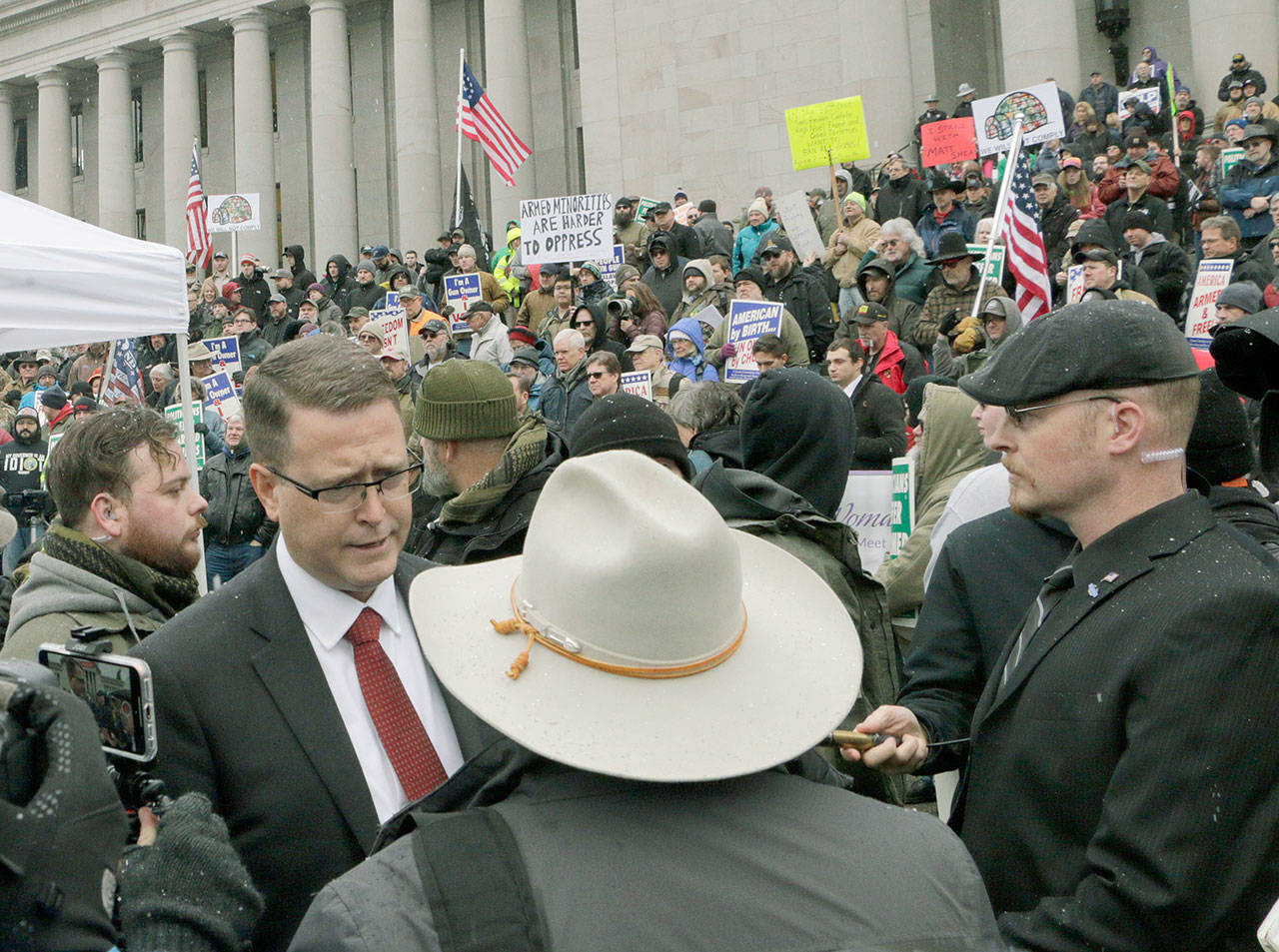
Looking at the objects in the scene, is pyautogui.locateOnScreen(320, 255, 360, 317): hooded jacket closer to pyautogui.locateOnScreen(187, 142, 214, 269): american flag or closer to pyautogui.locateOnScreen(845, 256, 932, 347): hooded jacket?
pyautogui.locateOnScreen(187, 142, 214, 269): american flag

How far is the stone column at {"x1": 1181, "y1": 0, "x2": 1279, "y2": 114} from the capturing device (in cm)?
2167

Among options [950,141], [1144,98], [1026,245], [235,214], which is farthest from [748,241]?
[235,214]

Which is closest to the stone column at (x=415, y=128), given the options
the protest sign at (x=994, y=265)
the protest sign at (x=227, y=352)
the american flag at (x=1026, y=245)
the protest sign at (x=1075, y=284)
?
the protest sign at (x=227, y=352)

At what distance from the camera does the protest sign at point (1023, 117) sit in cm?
1584

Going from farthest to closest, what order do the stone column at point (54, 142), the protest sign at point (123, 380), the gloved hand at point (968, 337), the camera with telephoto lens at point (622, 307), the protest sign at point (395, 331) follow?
the stone column at point (54, 142)
the protest sign at point (395, 331)
the camera with telephoto lens at point (622, 307)
the protest sign at point (123, 380)
the gloved hand at point (968, 337)

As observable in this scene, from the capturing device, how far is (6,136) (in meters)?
48.4

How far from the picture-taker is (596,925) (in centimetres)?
163

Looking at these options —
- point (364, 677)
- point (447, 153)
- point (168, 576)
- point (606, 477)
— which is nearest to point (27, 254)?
point (168, 576)

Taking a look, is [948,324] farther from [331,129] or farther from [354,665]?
[331,129]

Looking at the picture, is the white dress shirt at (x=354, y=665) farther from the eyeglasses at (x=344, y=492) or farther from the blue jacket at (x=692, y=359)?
the blue jacket at (x=692, y=359)

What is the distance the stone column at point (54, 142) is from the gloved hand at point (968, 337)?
41.5 meters

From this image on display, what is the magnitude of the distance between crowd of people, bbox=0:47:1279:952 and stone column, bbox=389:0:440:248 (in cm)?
3133

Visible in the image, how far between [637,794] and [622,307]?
12216 millimetres

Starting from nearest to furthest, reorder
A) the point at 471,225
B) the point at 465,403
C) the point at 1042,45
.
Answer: the point at 465,403, the point at 471,225, the point at 1042,45
